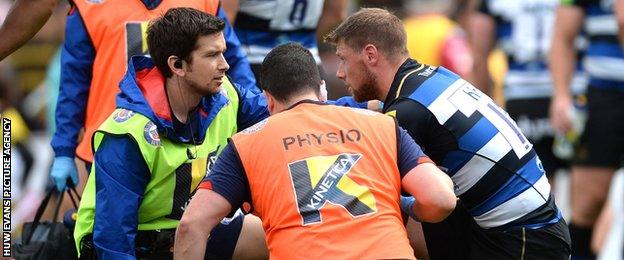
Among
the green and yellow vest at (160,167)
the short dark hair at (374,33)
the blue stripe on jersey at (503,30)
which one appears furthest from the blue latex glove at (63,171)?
the blue stripe on jersey at (503,30)

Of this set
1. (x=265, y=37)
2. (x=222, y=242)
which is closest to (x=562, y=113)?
(x=265, y=37)

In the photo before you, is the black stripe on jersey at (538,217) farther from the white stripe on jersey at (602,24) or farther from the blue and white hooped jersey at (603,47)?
the white stripe on jersey at (602,24)

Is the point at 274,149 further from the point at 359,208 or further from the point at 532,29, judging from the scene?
the point at 532,29

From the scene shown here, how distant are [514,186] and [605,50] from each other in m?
3.59

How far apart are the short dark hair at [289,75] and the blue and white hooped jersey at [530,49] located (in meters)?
5.33

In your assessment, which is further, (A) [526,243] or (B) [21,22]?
(B) [21,22]

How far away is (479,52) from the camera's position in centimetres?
1144

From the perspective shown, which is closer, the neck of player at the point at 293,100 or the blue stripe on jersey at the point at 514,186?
the neck of player at the point at 293,100

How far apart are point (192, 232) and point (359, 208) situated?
66 cm

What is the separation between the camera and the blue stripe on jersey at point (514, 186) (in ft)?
21.1

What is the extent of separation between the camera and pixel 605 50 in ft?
32.1

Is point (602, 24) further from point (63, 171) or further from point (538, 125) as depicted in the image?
point (63, 171)

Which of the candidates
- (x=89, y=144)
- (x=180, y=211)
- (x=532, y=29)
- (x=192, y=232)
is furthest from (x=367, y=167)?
(x=532, y=29)

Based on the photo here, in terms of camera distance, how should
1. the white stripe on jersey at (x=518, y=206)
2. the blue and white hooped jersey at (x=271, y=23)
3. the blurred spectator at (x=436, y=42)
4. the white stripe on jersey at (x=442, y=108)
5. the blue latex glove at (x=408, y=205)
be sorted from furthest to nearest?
the blurred spectator at (x=436, y=42) → the blue and white hooped jersey at (x=271, y=23) → the white stripe on jersey at (x=518, y=206) → the white stripe on jersey at (x=442, y=108) → the blue latex glove at (x=408, y=205)
